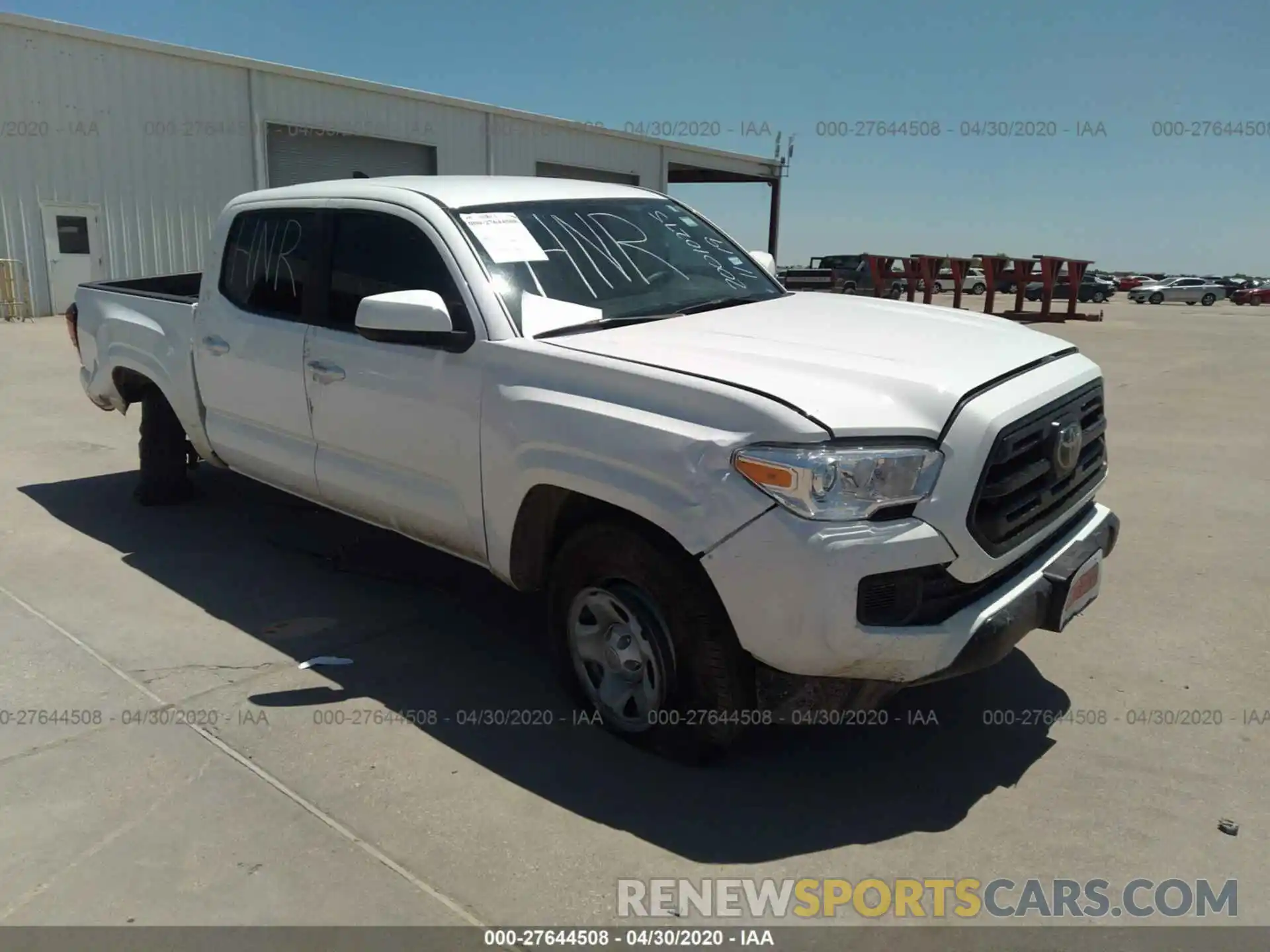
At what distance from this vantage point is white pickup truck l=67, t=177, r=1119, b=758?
282 cm

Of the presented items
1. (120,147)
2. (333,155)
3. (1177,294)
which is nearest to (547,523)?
(120,147)

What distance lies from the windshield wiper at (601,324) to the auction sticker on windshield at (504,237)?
1.31 feet

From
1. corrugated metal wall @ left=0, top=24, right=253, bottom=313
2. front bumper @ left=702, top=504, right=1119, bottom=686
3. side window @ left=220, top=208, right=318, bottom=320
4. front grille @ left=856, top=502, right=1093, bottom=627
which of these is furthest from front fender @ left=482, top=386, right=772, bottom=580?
corrugated metal wall @ left=0, top=24, right=253, bottom=313

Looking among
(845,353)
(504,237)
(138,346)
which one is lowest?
(138,346)

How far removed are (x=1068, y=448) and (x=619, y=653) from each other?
165cm

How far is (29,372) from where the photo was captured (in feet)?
37.9

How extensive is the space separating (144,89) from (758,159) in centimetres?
2358

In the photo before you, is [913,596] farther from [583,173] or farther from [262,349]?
[583,173]

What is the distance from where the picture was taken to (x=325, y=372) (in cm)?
430

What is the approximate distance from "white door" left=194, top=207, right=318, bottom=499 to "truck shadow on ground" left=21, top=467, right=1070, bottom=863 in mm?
616

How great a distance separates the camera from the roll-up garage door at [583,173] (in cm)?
2866

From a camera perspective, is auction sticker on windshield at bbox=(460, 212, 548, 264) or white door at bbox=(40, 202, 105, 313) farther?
white door at bbox=(40, 202, 105, 313)

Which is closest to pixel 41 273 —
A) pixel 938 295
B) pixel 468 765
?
pixel 468 765

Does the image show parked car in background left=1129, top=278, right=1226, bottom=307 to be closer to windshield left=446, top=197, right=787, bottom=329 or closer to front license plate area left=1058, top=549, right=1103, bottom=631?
windshield left=446, top=197, right=787, bottom=329
